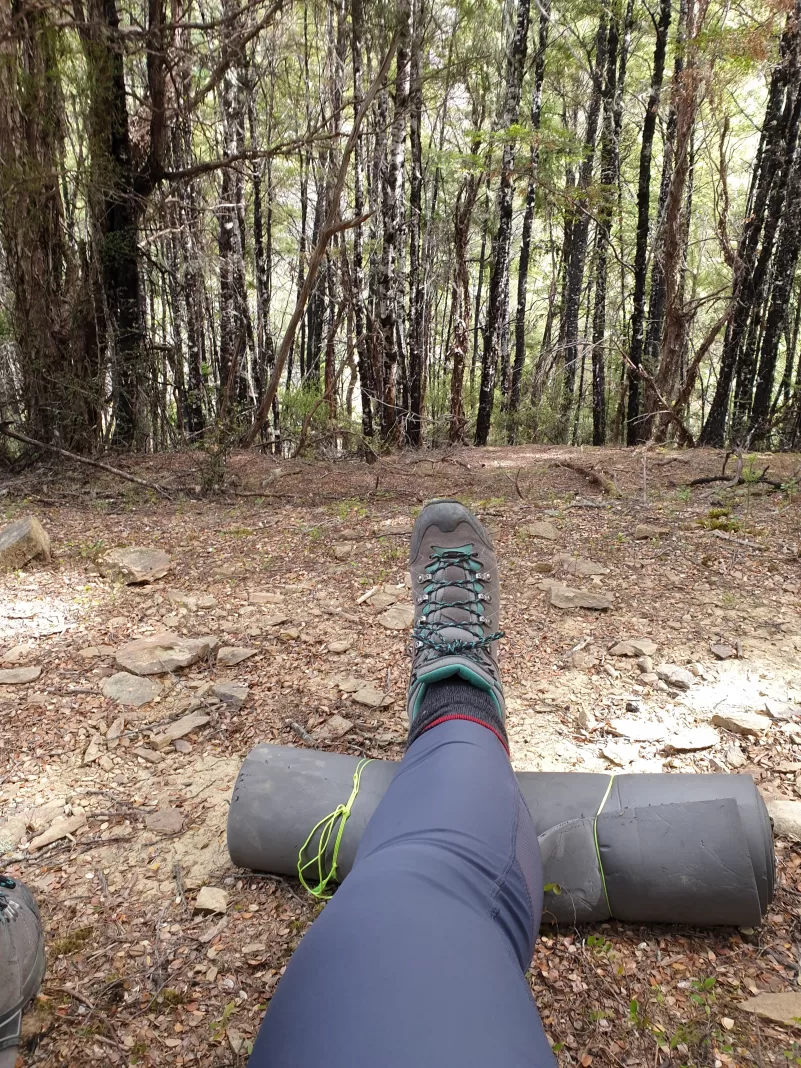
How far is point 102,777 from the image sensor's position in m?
1.88

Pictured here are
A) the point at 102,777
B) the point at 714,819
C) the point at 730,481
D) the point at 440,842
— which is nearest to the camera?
the point at 440,842

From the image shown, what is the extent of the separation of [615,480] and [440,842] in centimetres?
486

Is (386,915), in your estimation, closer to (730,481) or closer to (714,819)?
(714,819)

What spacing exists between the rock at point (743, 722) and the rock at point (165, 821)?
5.42 ft

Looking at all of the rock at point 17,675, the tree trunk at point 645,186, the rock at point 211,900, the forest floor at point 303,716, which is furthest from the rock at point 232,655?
the tree trunk at point 645,186

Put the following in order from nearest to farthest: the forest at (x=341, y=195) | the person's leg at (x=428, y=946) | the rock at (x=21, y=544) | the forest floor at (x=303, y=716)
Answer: the person's leg at (x=428, y=946) → the forest floor at (x=303, y=716) → the rock at (x=21, y=544) → the forest at (x=341, y=195)

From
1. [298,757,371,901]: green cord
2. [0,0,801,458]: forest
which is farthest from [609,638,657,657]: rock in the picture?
[0,0,801,458]: forest

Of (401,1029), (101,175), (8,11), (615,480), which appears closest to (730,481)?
(615,480)

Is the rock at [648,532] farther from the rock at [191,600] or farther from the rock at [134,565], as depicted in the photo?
the rock at [134,565]

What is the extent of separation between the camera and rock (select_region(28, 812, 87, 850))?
1.62 meters

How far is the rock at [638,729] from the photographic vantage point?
75.5 inches

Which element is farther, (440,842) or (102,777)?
(102,777)

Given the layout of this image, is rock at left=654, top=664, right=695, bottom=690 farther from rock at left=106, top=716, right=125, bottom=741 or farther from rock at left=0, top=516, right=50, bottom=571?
rock at left=0, top=516, right=50, bottom=571

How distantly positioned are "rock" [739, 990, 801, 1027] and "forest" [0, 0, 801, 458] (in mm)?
4323
